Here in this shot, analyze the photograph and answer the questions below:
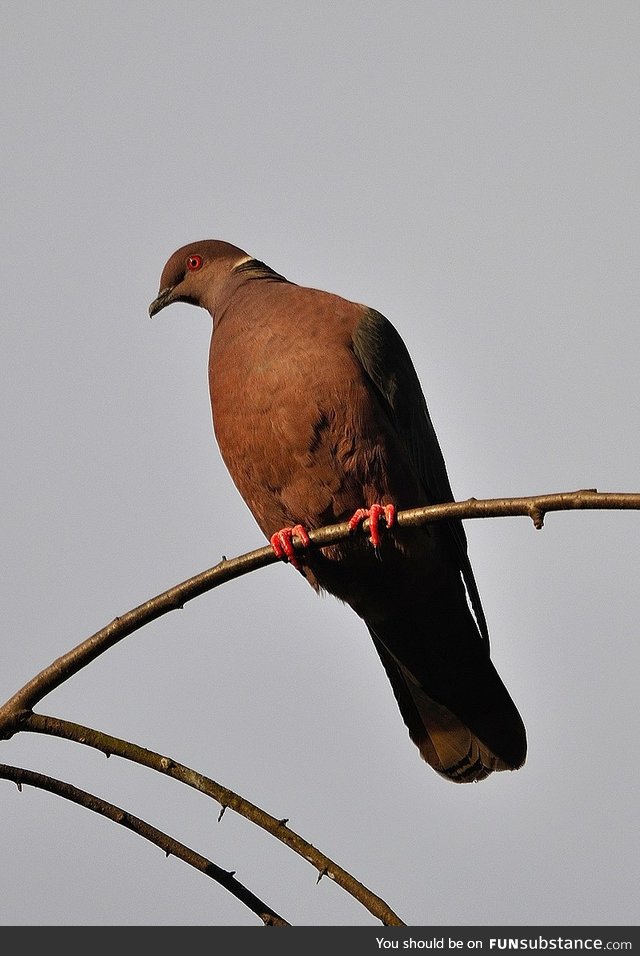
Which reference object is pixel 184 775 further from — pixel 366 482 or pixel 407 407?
pixel 407 407

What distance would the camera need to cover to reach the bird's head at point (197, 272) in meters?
6.26

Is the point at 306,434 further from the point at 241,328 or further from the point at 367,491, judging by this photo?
the point at 241,328

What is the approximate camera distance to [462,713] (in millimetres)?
5465

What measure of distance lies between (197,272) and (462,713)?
8.24ft

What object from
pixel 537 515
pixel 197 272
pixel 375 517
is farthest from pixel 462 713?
pixel 537 515

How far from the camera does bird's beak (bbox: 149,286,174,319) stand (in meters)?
6.47

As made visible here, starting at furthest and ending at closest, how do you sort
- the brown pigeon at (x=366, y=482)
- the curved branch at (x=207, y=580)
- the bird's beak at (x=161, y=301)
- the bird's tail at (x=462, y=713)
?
1. the bird's beak at (x=161, y=301)
2. the bird's tail at (x=462, y=713)
3. the brown pigeon at (x=366, y=482)
4. the curved branch at (x=207, y=580)

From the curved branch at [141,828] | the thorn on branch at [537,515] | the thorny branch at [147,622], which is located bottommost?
the curved branch at [141,828]


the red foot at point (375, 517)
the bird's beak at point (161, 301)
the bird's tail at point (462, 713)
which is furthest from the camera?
the bird's beak at point (161, 301)

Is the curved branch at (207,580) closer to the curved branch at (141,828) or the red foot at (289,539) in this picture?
the curved branch at (141,828)

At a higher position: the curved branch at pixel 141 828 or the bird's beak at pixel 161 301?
the bird's beak at pixel 161 301

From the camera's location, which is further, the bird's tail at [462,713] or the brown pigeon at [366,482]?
the bird's tail at [462,713]

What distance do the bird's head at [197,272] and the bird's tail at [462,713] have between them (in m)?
1.91

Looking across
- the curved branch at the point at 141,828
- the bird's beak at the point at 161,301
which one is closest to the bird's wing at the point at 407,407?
the bird's beak at the point at 161,301
